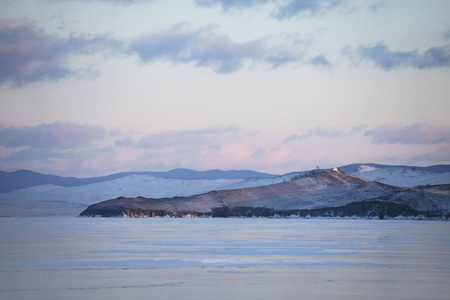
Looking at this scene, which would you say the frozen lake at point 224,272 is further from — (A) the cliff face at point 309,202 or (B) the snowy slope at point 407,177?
(B) the snowy slope at point 407,177

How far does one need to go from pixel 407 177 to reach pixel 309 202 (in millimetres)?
70505

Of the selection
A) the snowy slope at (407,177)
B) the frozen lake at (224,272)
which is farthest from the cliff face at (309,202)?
the frozen lake at (224,272)

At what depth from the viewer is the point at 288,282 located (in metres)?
16.1

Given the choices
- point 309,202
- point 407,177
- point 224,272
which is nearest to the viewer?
point 224,272

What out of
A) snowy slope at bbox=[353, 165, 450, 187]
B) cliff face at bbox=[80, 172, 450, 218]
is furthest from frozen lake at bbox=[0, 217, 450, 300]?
snowy slope at bbox=[353, 165, 450, 187]

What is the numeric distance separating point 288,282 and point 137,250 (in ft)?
35.8

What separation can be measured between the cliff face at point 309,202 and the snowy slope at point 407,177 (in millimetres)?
40702

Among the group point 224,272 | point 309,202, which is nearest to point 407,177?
point 309,202

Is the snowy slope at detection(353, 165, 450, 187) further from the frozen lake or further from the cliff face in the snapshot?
the frozen lake

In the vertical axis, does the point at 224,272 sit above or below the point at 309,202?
below

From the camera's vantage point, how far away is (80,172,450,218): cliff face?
344 ft

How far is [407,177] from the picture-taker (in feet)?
600

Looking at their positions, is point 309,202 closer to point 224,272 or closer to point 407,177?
point 407,177

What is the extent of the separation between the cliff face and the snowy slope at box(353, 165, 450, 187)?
134ft
